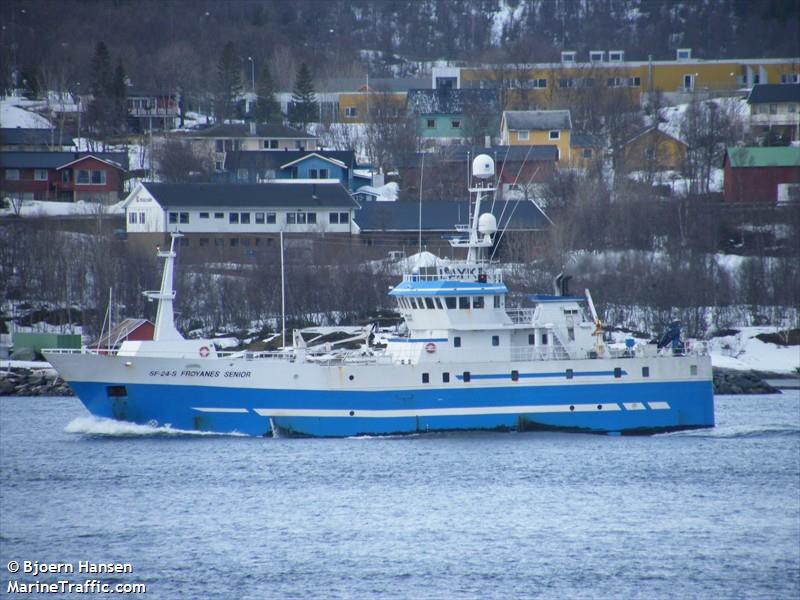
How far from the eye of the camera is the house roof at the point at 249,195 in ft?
242

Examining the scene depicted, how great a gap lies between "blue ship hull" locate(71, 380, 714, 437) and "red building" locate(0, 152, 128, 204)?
4220 cm

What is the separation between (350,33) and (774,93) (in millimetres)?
46526

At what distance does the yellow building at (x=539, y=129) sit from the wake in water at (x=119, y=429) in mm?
50318

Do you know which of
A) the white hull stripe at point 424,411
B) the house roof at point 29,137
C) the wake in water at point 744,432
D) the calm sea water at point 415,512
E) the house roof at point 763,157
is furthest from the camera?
the house roof at point 29,137

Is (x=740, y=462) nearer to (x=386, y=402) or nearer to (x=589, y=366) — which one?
(x=589, y=366)

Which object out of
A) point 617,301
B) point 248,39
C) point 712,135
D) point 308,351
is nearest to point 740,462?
point 308,351

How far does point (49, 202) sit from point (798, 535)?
56.3 metres

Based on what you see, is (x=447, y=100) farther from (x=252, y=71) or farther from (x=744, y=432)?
(x=744, y=432)

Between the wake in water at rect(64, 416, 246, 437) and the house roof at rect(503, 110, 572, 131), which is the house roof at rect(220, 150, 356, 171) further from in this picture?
the wake in water at rect(64, 416, 246, 437)

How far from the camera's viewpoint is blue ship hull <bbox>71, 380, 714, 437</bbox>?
1630 inches

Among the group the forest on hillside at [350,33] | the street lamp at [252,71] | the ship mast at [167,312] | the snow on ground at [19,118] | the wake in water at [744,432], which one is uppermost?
the forest on hillside at [350,33]

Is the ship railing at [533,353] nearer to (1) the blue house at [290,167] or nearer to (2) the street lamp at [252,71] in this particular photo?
(1) the blue house at [290,167]

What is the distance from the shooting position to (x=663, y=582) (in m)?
28.3

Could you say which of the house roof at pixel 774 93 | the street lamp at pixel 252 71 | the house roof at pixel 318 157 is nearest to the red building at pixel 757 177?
the house roof at pixel 774 93
